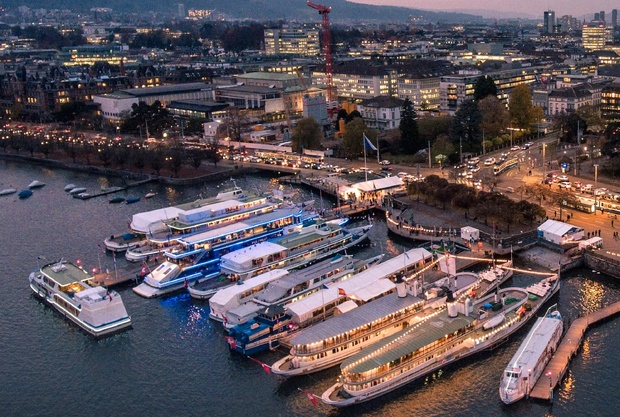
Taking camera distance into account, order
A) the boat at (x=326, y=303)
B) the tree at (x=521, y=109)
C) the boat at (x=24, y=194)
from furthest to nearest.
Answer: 1. the tree at (x=521, y=109)
2. the boat at (x=24, y=194)
3. the boat at (x=326, y=303)

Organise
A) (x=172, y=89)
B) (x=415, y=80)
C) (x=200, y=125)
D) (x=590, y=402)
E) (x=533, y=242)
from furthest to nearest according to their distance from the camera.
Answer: (x=172, y=89), (x=415, y=80), (x=200, y=125), (x=533, y=242), (x=590, y=402)

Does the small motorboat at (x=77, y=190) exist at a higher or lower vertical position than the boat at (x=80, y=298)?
higher

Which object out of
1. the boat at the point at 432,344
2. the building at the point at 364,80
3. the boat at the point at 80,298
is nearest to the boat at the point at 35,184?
the boat at the point at 80,298

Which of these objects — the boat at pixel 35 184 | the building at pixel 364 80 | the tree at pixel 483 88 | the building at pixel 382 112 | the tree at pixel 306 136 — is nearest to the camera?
the boat at pixel 35 184

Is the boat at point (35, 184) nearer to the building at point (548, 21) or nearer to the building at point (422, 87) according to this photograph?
the building at point (422, 87)

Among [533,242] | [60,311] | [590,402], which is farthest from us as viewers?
[533,242]

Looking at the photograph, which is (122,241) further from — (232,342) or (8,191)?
(8,191)

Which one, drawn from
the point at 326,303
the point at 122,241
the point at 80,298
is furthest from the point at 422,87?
the point at 80,298

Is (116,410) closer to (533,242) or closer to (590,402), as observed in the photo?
(590,402)

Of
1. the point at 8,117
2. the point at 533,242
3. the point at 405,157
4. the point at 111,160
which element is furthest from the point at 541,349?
the point at 8,117
